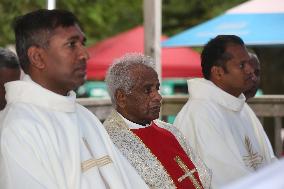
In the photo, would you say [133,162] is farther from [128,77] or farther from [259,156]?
[259,156]

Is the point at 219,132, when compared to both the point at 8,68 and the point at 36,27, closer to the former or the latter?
the point at 8,68

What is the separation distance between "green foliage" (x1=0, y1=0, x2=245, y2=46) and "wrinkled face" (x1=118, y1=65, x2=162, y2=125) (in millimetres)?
9170

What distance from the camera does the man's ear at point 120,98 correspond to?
4.02 meters

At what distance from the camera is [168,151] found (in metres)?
4.03

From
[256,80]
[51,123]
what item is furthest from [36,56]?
[256,80]

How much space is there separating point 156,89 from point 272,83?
825cm

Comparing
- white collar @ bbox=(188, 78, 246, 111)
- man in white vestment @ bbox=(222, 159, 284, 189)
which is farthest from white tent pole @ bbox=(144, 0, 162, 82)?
man in white vestment @ bbox=(222, 159, 284, 189)

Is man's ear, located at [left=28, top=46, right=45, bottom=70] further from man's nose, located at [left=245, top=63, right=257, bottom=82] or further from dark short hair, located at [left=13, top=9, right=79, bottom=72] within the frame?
man's nose, located at [left=245, top=63, right=257, bottom=82]

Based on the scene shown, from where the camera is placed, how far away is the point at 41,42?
3.17 m

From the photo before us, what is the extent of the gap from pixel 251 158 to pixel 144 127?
100 cm

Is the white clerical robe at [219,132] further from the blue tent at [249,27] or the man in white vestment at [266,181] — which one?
the man in white vestment at [266,181]

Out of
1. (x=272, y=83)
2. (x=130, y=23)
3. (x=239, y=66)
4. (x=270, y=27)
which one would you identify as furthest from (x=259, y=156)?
(x=130, y=23)

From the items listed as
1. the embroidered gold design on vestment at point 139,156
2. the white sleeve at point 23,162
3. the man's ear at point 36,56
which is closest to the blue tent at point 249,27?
the embroidered gold design on vestment at point 139,156

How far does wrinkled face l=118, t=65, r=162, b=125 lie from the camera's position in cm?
398
